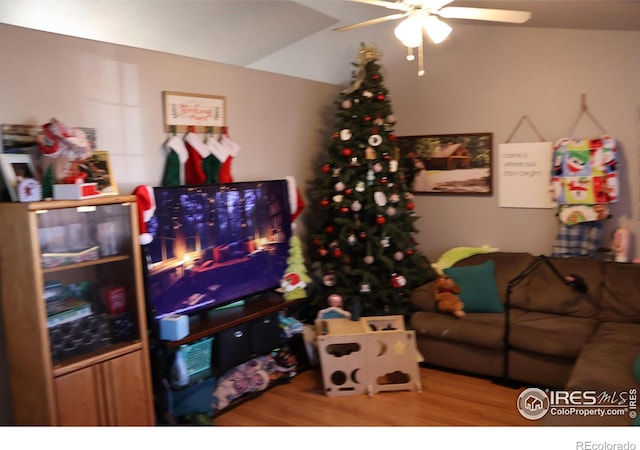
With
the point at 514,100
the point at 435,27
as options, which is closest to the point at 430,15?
the point at 435,27

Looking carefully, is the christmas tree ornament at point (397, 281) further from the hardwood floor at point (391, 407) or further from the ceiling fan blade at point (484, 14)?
the ceiling fan blade at point (484, 14)

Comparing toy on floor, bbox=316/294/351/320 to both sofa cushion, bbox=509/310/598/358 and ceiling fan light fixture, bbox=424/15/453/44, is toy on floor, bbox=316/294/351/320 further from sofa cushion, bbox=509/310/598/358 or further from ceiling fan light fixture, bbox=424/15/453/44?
ceiling fan light fixture, bbox=424/15/453/44

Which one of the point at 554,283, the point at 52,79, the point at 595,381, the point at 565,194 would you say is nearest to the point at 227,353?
A: the point at 52,79

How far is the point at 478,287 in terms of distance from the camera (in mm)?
4074

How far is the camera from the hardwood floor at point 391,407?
334 centimetres

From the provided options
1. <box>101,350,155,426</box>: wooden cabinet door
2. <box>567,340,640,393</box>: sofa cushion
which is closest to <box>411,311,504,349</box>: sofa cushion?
<box>567,340,640,393</box>: sofa cushion

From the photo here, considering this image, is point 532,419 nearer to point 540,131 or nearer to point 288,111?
point 540,131

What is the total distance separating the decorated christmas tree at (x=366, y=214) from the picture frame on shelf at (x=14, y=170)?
218 centimetres

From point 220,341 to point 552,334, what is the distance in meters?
2.17

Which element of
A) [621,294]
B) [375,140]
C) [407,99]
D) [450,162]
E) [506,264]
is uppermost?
[407,99]

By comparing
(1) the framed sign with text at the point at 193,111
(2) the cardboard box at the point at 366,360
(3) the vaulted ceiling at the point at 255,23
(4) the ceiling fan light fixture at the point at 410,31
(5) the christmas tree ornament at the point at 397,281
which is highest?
(3) the vaulted ceiling at the point at 255,23

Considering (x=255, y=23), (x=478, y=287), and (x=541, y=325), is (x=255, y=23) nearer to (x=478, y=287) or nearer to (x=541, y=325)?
(x=478, y=287)

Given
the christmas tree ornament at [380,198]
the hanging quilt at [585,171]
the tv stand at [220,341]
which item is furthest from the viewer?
the christmas tree ornament at [380,198]

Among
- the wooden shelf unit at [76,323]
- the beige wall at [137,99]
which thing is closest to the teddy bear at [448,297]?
the beige wall at [137,99]
